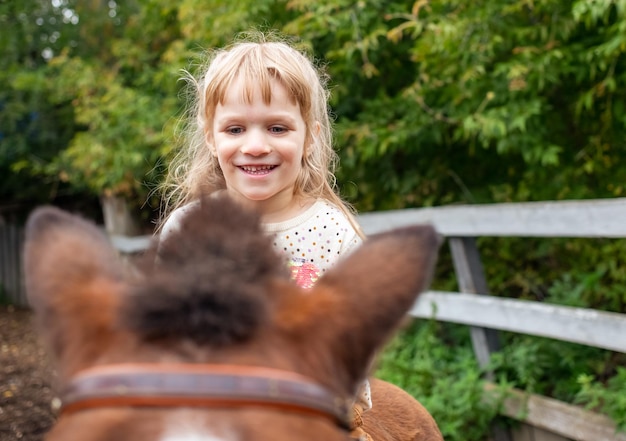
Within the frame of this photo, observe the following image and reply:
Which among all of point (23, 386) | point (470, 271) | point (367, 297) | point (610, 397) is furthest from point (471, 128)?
point (23, 386)

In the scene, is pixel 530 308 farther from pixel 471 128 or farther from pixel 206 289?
pixel 206 289

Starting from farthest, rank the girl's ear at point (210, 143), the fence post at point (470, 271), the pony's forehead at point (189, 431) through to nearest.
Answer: the fence post at point (470, 271), the girl's ear at point (210, 143), the pony's forehead at point (189, 431)

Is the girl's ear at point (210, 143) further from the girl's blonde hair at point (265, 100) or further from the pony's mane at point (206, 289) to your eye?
the pony's mane at point (206, 289)

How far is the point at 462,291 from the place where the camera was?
17.0 feet

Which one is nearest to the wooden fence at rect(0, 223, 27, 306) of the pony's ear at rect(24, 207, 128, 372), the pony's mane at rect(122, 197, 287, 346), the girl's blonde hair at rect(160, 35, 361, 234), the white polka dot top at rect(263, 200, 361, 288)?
the girl's blonde hair at rect(160, 35, 361, 234)

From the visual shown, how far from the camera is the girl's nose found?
2234 mm

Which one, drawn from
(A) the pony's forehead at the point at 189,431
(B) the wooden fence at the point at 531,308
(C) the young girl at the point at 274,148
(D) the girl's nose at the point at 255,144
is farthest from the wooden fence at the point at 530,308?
(A) the pony's forehead at the point at 189,431

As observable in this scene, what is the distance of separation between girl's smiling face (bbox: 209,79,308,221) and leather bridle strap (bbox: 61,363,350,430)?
48.5 inches

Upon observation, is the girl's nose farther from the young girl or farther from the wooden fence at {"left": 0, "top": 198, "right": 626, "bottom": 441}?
the wooden fence at {"left": 0, "top": 198, "right": 626, "bottom": 441}

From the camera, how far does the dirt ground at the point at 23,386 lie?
5586 mm

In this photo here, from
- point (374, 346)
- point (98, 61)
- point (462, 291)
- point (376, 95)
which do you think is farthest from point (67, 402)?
point (98, 61)

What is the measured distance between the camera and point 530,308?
441cm

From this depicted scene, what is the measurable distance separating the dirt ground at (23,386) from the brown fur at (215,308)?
417 centimetres

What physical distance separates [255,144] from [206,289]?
120cm
